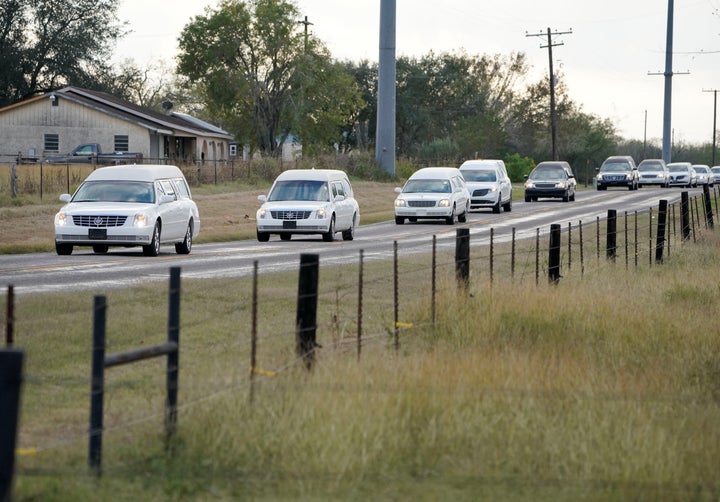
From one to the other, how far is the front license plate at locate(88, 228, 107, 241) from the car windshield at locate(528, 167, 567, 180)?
33.9 metres

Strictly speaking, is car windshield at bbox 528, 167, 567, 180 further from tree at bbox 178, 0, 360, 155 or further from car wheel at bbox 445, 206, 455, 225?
tree at bbox 178, 0, 360, 155

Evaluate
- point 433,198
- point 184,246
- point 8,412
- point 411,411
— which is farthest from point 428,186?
point 8,412

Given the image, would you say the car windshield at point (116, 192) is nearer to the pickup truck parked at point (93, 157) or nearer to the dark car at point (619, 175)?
the pickup truck parked at point (93, 157)

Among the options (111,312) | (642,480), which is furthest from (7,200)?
(642,480)

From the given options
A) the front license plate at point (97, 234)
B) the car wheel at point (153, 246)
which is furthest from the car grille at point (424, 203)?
the front license plate at point (97, 234)

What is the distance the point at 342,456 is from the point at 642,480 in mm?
1818

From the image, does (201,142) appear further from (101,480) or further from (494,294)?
(101,480)

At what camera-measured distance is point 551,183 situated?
55531 mm

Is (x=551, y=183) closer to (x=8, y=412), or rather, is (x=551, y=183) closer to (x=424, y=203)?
(x=424, y=203)

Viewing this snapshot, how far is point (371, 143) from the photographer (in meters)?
105

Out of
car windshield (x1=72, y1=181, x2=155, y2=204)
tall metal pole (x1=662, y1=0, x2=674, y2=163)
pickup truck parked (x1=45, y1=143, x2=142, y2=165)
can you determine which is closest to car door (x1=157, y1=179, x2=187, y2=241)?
car windshield (x1=72, y1=181, x2=155, y2=204)

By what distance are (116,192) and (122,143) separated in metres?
42.5

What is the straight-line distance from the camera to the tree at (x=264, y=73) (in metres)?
80.7

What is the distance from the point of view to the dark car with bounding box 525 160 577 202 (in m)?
55.5
